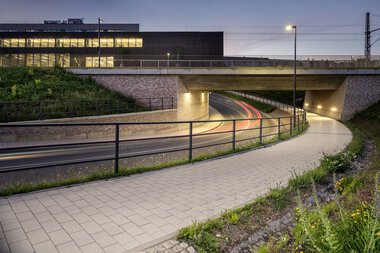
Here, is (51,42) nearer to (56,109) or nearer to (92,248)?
(56,109)

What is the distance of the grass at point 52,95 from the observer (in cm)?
2077

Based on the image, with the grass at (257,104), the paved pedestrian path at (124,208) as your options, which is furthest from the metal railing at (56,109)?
the grass at (257,104)

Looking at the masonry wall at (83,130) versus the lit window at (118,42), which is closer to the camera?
the masonry wall at (83,130)

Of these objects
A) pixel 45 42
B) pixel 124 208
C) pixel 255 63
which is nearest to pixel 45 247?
pixel 124 208

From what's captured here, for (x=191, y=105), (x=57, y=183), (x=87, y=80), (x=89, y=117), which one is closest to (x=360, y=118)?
(x=191, y=105)

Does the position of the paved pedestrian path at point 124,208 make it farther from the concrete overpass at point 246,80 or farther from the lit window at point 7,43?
the lit window at point 7,43

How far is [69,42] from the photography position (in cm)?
5562

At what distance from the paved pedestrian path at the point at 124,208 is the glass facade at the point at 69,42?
49515 millimetres

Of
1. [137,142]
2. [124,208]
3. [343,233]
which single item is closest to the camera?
[343,233]

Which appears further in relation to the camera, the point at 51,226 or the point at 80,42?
the point at 80,42

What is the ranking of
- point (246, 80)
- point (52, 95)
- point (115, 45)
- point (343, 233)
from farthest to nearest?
point (115, 45) → point (246, 80) → point (52, 95) → point (343, 233)

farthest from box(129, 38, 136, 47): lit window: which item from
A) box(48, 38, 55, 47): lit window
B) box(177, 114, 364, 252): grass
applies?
box(177, 114, 364, 252): grass

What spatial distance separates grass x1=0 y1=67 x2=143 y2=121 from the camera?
20766 millimetres

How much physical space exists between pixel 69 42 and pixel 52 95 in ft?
120
